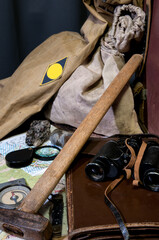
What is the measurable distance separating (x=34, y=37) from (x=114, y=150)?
1.56 meters

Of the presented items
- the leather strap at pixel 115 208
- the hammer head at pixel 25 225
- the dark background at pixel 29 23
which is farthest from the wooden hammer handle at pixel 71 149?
the dark background at pixel 29 23

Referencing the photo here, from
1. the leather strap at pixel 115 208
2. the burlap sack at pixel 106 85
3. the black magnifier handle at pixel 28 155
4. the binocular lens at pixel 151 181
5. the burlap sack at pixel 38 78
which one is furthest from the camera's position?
the burlap sack at pixel 38 78

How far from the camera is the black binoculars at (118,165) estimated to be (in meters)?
0.82

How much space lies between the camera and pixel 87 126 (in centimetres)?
107

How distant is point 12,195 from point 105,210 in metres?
0.40

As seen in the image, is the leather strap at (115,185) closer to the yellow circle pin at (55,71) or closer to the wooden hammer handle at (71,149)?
the wooden hammer handle at (71,149)

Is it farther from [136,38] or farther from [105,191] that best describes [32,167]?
[136,38]

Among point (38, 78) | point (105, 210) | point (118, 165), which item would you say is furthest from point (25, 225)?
point (38, 78)

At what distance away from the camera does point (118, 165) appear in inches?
34.9

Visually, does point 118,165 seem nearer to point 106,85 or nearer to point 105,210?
point 105,210

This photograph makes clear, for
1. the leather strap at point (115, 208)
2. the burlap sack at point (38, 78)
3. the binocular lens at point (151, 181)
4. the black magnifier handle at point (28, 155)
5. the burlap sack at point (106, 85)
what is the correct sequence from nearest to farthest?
the leather strap at point (115, 208), the binocular lens at point (151, 181), the black magnifier handle at point (28, 155), the burlap sack at point (106, 85), the burlap sack at point (38, 78)

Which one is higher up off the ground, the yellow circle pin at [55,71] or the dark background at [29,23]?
the dark background at [29,23]

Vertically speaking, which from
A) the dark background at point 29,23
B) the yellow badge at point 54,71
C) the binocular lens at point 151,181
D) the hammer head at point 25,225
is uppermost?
the dark background at point 29,23

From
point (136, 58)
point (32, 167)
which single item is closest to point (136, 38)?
point (136, 58)
